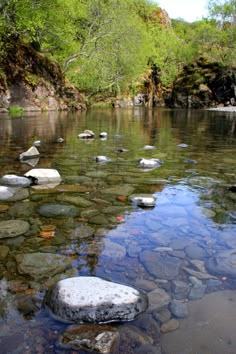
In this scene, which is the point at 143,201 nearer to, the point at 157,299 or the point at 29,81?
the point at 157,299

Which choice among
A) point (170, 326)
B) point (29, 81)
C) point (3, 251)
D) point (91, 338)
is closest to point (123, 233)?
point (3, 251)

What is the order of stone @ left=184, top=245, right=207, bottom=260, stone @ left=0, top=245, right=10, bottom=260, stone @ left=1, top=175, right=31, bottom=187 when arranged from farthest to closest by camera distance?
1. stone @ left=1, top=175, right=31, bottom=187
2. stone @ left=184, top=245, right=207, bottom=260
3. stone @ left=0, top=245, right=10, bottom=260

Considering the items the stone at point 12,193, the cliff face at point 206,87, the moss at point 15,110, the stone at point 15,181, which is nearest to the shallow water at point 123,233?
the stone at point 12,193

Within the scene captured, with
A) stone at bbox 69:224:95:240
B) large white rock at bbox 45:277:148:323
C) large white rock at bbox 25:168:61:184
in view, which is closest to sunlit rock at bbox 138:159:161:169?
large white rock at bbox 25:168:61:184

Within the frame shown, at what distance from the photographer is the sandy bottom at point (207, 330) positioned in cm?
188

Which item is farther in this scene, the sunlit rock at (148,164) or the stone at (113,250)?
the sunlit rock at (148,164)

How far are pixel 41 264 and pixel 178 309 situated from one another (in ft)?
3.69

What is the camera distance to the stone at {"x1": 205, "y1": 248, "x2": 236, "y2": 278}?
8.84 ft

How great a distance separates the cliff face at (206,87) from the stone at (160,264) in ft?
147

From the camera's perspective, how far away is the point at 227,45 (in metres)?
46.9

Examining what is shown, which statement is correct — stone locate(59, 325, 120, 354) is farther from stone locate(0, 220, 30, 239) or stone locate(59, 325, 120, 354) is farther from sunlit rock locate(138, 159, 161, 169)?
sunlit rock locate(138, 159, 161, 169)

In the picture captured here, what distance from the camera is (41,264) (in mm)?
2752

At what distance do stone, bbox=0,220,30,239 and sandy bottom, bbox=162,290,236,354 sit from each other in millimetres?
1752

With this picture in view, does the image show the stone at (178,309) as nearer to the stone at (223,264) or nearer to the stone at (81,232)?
the stone at (223,264)
